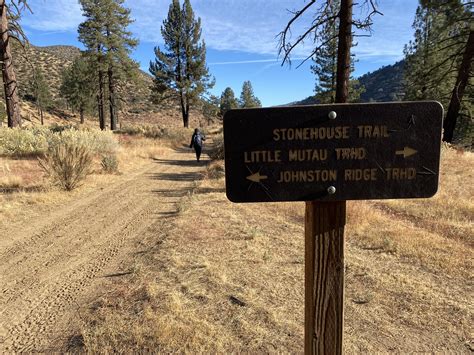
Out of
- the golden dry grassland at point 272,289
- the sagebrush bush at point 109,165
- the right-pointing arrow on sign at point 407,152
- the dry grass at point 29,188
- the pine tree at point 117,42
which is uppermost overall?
the pine tree at point 117,42

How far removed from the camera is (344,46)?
8438 millimetres

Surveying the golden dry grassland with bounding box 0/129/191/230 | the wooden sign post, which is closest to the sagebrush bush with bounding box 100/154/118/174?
the golden dry grassland with bounding box 0/129/191/230

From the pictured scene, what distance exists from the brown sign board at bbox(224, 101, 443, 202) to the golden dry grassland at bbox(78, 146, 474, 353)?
1.89m

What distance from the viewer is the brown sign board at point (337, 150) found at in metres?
1.74

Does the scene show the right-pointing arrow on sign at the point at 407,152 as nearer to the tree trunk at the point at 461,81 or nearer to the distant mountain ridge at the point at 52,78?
the tree trunk at the point at 461,81

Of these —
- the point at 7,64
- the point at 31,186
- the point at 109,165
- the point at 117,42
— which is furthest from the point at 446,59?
the point at 117,42

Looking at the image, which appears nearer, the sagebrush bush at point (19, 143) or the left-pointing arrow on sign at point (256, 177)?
the left-pointing arrow on sign at point (256, 177)

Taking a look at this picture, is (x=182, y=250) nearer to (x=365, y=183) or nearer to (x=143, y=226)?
(x=143, y=226)

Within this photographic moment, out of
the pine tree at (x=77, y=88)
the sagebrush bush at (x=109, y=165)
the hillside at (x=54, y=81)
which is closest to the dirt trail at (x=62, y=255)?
the sagebrush bush at (x=109, y=165)

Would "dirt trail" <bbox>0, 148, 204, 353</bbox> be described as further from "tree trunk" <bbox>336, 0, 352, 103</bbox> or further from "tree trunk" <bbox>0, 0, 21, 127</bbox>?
"tree trunk" <bbox>0, 0, 21, 127</bbox>

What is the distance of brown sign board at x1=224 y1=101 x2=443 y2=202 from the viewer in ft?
5.72

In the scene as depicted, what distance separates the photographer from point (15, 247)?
5301mm

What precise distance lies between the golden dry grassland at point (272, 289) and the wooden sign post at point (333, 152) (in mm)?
1878

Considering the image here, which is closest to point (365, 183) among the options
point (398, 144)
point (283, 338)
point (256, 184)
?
point (398, 144)
